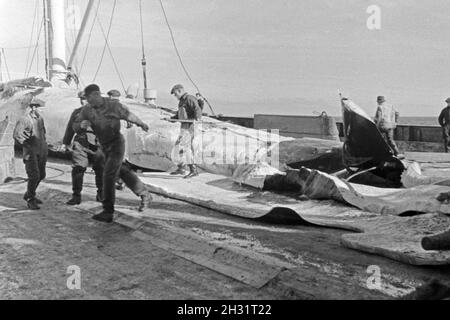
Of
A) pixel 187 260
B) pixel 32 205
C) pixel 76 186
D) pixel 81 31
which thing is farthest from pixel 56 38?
pixel 187 260

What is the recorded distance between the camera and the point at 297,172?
7.76 meters

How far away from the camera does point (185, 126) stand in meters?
9.73

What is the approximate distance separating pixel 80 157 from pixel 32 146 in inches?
28.3

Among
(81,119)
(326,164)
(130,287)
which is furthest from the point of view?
(326,164)

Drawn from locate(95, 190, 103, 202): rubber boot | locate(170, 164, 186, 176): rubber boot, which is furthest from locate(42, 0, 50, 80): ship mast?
locate(95, 190, 103, 202): rubber boot

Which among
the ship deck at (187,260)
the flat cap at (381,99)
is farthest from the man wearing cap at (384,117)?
the ship deck at (187,260)

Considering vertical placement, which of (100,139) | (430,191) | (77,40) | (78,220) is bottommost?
(78,220)

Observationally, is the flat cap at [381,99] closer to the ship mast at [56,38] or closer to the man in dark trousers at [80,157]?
the man in dark trousers at [80,157]

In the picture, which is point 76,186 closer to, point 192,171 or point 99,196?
point 99,196

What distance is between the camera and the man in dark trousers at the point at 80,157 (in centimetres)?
707

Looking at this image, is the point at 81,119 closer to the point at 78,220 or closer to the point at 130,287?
the point at 78,220
